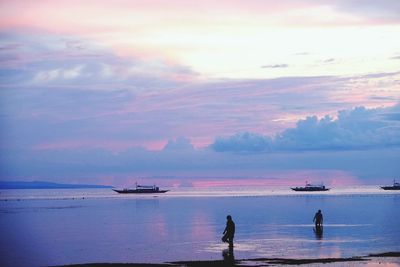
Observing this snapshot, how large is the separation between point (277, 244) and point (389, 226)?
76.6ft

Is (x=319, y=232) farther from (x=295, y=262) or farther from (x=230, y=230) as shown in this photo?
(x=295, y=262)

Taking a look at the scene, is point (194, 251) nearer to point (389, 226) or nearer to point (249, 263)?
point (249, 263)

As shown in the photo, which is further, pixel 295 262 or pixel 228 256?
pixel 228 256

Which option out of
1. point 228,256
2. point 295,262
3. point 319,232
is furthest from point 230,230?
point 319,232

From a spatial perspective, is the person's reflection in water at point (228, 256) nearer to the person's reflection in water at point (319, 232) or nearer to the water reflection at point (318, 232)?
the water reflection at point (318, 232)

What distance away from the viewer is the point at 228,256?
4494cm

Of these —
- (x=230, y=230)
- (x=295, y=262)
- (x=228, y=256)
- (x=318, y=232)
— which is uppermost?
(x=230, y=230)

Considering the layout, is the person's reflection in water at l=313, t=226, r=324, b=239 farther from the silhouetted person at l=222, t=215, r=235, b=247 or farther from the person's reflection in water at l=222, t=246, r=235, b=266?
the person's reflection in water at l=222, t=246, r=235, b=266

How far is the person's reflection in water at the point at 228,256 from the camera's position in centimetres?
4150

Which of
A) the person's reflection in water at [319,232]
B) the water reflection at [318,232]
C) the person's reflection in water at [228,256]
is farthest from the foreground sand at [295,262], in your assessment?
the person's reflection in water at [319,232]

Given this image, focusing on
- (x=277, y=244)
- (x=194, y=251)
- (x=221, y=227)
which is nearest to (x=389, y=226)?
(x=221, y=227)

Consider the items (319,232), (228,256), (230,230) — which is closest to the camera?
(228,256)

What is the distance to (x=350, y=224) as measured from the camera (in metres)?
75.5

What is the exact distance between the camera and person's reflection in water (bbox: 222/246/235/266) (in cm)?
4150
